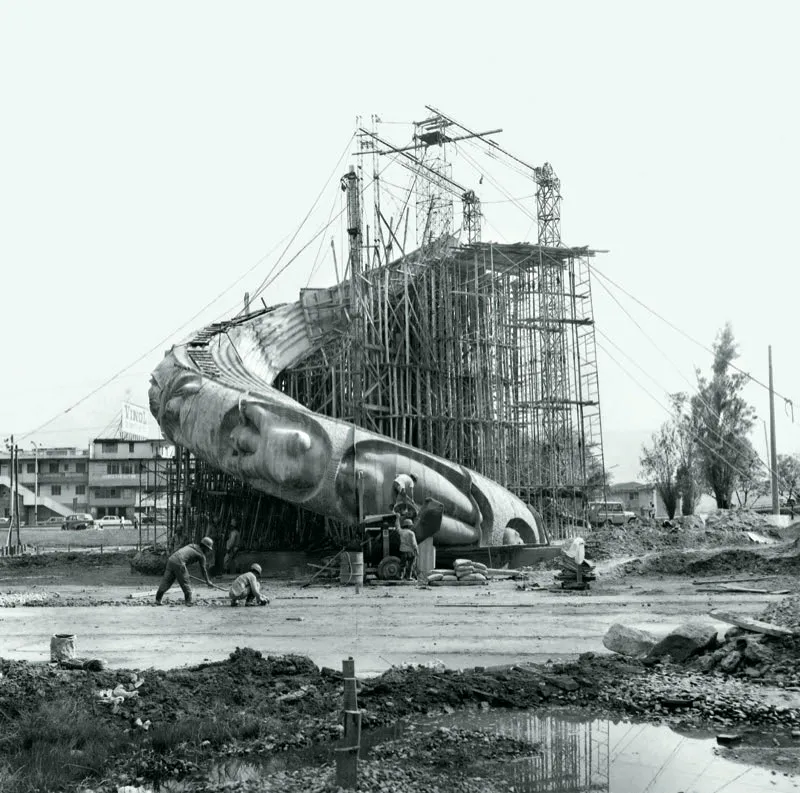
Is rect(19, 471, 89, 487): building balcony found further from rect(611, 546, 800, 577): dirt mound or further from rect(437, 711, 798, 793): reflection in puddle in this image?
rect(437, 711, 798, 793): reflection in puddle

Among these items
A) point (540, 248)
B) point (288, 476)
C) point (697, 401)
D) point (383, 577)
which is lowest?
point (383, 577)

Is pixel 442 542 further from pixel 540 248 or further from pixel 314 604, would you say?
pixel 540 248

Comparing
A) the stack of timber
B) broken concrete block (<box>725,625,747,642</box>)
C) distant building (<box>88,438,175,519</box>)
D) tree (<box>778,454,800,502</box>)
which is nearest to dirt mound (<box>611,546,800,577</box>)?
the stack of timber

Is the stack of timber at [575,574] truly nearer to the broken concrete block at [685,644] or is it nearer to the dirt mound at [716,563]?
the dirt mound at [716,563]

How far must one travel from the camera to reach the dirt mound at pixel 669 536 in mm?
34906

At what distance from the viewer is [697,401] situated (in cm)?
5728

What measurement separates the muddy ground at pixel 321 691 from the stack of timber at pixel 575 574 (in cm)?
488

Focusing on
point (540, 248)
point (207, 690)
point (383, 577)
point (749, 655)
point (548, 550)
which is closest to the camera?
point (207, 690)

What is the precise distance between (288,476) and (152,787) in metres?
21.3

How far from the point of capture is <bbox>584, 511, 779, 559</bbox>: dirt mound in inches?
1374

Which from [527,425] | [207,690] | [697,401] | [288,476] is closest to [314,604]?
[288,476]

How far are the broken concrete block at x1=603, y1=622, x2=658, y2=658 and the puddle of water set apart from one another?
2.56 meters

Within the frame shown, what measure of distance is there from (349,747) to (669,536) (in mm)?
31628

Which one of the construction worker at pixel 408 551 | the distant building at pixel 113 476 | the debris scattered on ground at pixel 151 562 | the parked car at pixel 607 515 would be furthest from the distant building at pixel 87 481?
the construction worker at pixel 408 551
